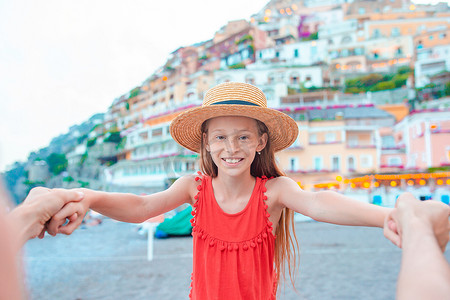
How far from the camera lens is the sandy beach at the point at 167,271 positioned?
211 inches

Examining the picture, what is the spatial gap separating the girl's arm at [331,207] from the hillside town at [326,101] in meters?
7.50

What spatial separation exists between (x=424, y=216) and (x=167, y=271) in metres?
6.52

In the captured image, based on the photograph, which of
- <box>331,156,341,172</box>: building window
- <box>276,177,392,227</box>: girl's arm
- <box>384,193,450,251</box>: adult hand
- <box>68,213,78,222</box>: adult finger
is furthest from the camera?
<box>331,156,341,172</box>: building window

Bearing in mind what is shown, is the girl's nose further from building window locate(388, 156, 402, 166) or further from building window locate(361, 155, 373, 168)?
building window locate(388, 156, 402, 166)

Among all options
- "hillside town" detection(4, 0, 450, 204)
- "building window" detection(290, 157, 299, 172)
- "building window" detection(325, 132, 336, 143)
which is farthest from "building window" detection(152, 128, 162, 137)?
"building window" detection(325, 132, 336, 143)

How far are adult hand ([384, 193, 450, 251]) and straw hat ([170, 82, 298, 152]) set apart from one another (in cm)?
87

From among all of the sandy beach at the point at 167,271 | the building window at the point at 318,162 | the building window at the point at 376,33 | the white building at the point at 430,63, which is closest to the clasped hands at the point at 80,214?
the sandy beach at the point at 167,271

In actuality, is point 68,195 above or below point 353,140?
below

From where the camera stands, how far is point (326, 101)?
30.9 meters

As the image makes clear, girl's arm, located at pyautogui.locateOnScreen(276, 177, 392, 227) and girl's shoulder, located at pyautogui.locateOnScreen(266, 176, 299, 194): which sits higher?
girl's shoulder, located at pyautogui.locateOnScreen(266, 176, 299, 194)

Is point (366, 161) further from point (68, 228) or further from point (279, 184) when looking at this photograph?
point (68, 228)

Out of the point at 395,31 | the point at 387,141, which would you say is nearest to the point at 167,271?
the point at 387,141

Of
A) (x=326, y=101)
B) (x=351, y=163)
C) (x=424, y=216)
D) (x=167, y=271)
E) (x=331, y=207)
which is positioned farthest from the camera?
(x=326, y=101)

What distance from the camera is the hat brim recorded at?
66.3 inches
